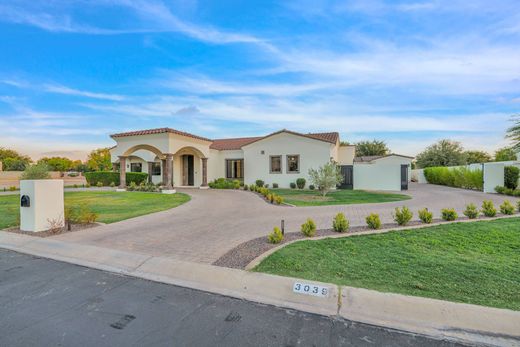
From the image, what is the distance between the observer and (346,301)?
10.9ft

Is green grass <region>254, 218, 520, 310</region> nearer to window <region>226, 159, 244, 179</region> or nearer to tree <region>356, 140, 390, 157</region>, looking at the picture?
window <region>226, 159, 244, 179</region>

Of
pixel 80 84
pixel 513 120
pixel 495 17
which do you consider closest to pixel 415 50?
pixel 495 17

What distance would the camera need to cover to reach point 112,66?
15094mm

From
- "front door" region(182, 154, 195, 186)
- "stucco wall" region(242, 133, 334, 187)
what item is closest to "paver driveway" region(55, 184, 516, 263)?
"stucco wall" region(242, 133, 334, 187)

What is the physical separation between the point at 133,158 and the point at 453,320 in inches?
1091

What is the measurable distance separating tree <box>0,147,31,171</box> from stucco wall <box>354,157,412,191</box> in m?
58.9

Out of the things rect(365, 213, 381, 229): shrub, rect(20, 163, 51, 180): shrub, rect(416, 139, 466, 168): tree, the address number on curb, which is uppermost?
rect(416, 139, 466, 168): tree

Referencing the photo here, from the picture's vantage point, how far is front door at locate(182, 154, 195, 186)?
918 inches

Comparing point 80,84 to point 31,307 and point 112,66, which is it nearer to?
point 112,66

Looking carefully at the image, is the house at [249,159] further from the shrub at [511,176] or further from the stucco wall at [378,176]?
the shrub at [511,176]

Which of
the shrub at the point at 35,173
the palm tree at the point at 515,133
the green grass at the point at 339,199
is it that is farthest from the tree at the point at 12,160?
the palm tree at the point at 515,133

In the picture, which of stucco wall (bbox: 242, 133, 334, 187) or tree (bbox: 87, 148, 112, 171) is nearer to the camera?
stucco wall (bbox: 242, 133, 334, 187)

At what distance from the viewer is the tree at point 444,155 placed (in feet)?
120

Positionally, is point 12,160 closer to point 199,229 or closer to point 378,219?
point 199,229
